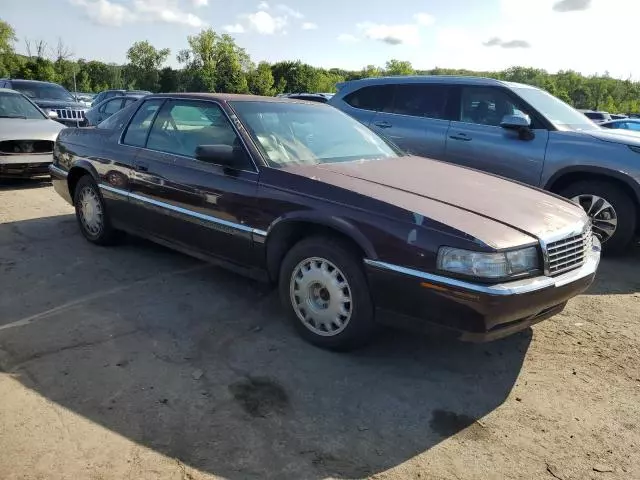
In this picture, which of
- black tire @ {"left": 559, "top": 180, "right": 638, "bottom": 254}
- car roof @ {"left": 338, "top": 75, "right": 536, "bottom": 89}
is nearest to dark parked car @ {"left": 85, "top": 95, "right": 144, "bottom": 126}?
car roof @ {"left": 338, "top": 75, "right": 536, "bottom": 89}

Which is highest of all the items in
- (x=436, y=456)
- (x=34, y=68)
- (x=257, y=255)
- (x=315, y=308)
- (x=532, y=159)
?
(x=34, y=68)

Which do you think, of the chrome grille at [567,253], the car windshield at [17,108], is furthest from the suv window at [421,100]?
the car windshield at [17,108]

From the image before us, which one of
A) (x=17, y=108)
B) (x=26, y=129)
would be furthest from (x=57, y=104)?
(x=26, y=129)

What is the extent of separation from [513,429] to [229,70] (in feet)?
187

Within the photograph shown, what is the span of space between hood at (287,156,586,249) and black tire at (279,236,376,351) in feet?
1.28

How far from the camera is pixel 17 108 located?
368 inches

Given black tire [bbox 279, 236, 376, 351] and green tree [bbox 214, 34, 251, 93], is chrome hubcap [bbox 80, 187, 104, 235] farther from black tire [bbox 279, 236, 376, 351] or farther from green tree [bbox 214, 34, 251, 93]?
green tree [bbox 214, 34, 251, 93]

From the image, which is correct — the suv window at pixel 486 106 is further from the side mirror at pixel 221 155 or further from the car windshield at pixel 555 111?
the side mirror at pixel 221 155

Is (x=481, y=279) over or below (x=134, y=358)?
over

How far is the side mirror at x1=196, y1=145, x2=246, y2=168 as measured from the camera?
3793 millimetres

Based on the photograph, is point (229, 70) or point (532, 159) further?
point (229, 70)

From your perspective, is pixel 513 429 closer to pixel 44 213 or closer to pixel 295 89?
pixel 44 213

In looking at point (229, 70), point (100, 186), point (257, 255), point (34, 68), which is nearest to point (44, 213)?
point (100, 186)

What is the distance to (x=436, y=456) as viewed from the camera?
2.55m
